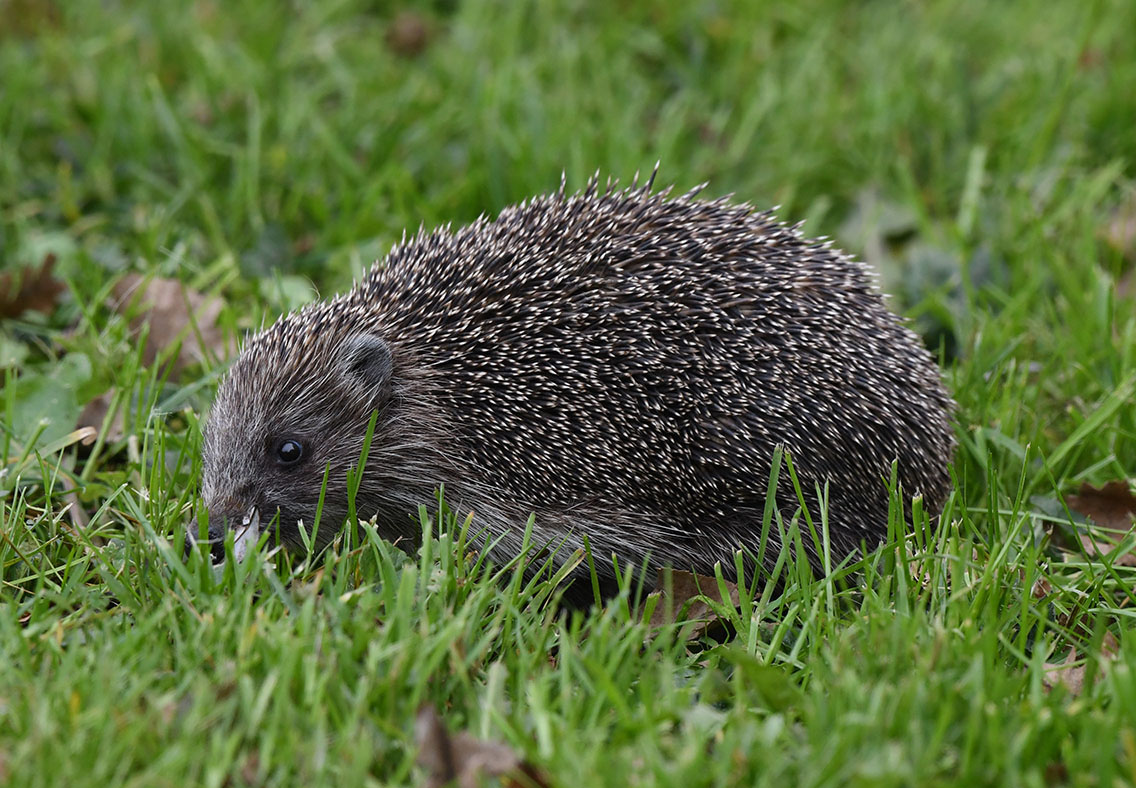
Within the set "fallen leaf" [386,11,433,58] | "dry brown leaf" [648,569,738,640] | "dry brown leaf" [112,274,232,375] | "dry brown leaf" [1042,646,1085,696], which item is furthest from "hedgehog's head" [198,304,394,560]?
"fallen leaf" [386,11,433,58]

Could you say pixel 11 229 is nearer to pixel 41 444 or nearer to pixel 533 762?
pixel 41 444

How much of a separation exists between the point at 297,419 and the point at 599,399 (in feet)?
4.06

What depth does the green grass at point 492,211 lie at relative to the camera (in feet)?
11.3

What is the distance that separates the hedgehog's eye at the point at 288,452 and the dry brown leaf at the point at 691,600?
60.9 inches

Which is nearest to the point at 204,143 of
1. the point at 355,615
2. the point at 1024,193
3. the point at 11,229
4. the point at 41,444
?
the point at 11,229

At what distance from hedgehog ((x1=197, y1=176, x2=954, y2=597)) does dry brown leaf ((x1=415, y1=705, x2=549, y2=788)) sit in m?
1.38

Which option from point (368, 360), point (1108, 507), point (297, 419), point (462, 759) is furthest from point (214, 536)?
point (1108, 507)

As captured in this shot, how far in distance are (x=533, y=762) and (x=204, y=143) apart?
5.16 m

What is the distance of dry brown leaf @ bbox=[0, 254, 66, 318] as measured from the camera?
243 inches

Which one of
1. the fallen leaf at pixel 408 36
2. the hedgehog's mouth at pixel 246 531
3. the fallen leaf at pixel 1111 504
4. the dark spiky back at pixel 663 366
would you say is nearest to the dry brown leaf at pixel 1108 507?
the fallen leaf at pixel 1111 504

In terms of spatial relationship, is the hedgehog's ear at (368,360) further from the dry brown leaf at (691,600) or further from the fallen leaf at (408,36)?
the fallen leaf at (408,36)

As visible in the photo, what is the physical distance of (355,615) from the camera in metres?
3.90

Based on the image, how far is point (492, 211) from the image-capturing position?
724 cm

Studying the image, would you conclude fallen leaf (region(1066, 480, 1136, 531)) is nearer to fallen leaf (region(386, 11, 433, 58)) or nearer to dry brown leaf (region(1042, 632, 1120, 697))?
dry brown leaf (region(1042, 632, 1120, 697))
